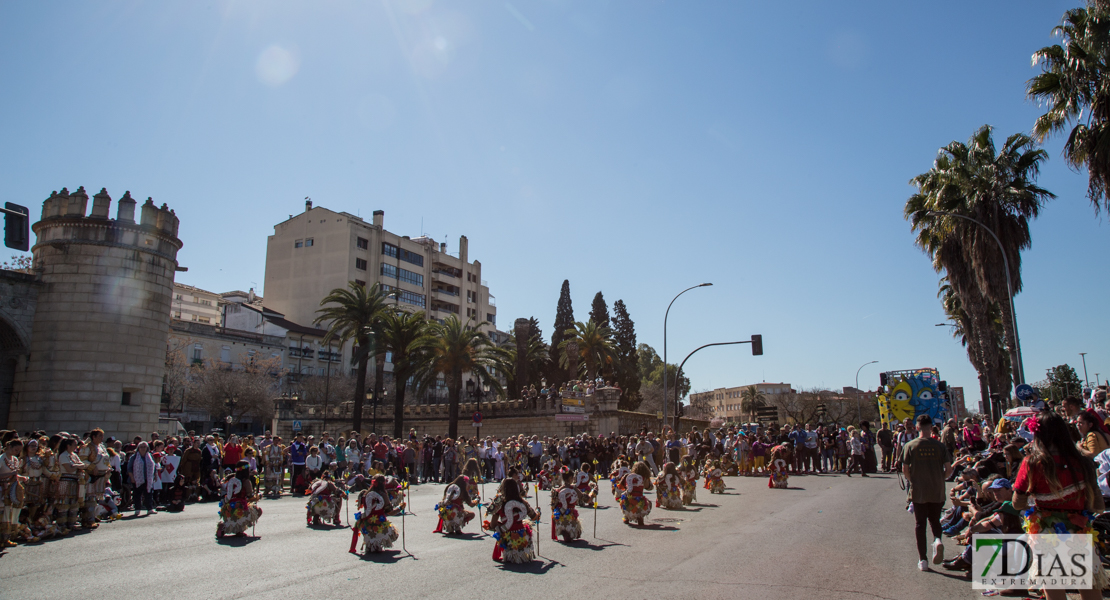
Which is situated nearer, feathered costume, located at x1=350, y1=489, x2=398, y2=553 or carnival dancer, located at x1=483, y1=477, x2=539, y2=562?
carnival dancer, located at x1=483, y1=477, x2=539, y2=562

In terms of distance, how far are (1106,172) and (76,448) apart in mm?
21542

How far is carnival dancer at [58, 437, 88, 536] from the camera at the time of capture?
10.8 meters

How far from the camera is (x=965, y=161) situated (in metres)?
24.2

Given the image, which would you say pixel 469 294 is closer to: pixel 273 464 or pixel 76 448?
pixel 273 464

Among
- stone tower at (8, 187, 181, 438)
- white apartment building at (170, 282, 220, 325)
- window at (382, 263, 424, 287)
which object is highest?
window at (382, 263, 424, 287)

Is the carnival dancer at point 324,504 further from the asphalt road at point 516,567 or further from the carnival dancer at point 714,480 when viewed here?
the carnival dancer at point 714,480

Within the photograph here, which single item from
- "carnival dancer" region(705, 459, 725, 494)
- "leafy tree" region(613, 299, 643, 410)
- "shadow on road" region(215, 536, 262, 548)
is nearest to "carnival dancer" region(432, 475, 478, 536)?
"shadow on road" region(215, 536, 262, 548)

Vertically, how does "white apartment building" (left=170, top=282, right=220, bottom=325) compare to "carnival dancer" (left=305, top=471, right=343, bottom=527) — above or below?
above

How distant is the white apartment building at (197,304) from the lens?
67.9 metres

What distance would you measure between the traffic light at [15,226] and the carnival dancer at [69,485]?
364 cm

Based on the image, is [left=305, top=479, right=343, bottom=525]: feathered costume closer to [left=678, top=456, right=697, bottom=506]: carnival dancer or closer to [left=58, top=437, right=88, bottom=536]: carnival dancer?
[left=58, top=437, right=88, bottom=536]: carnival dancer

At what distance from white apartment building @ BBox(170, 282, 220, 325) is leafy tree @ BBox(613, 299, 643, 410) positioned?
4114cm

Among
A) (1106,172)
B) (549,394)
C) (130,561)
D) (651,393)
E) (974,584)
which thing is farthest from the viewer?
(651,393)

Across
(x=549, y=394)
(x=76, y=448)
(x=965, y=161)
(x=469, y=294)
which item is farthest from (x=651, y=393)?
(x=76, y=448)
